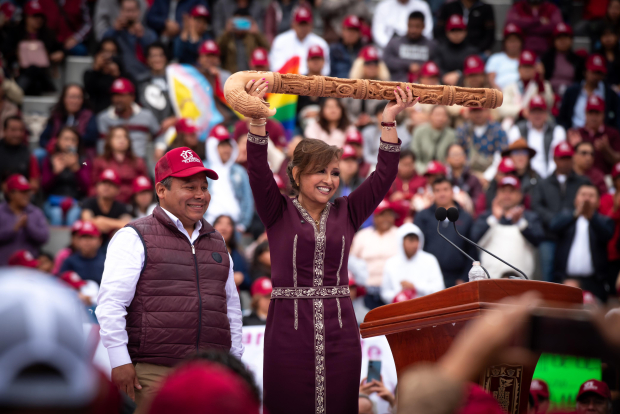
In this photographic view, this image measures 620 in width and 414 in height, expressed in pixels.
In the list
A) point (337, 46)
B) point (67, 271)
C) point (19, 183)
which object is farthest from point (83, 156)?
point (337, 46)

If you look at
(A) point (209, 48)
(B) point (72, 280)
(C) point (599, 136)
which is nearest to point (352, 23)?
(A) point (209, 48)

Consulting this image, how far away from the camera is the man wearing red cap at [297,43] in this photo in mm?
11102

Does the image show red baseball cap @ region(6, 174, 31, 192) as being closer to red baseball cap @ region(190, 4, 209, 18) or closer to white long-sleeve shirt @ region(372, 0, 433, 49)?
red baseball cap @ region(190, 4, 209, 18)

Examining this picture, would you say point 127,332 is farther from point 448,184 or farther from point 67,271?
point 448,184

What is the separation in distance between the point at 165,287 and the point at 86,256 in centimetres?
434

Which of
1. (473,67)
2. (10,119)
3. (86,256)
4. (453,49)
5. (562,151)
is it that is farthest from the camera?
(453,49)

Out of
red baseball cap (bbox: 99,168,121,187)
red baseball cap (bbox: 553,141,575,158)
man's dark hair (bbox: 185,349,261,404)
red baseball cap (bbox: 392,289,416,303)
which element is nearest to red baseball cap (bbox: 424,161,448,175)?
red baseball cap (bbox: 553,141,575,158)

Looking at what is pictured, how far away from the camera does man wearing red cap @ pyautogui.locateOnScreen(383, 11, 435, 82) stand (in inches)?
441

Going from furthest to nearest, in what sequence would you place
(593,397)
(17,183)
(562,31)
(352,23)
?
(562,31) → (352,23) → (17,183) → (593,397)

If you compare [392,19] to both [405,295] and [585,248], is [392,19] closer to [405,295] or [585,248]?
[585,248]

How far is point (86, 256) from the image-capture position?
762 centimetres

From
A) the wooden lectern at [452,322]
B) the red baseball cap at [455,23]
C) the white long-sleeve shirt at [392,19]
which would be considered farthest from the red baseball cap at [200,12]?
the wooden lectern at [452,322]

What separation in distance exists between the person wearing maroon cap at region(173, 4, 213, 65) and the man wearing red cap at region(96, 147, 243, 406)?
7639mm

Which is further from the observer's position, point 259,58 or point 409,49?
point 409,49
